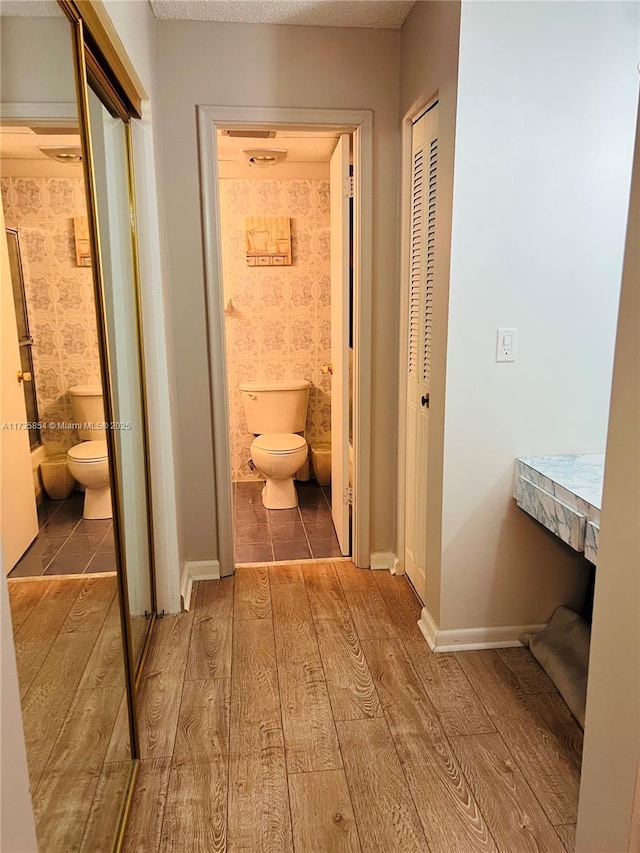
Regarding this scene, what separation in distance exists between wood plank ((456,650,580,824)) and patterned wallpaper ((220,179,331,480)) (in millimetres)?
2713

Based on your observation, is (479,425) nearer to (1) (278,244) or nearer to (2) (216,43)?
(2) (216,43)

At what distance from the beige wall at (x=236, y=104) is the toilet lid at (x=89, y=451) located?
1.33m

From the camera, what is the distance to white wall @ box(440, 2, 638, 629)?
2117 millimetres

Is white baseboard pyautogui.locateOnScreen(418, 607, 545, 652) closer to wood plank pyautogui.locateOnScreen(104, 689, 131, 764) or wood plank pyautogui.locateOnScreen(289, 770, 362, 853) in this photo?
wood plank pyautogui.locateOnScreen(289, 770, 362, 853)

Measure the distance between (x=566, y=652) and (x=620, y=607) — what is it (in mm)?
1125

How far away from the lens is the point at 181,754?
1.96 metres

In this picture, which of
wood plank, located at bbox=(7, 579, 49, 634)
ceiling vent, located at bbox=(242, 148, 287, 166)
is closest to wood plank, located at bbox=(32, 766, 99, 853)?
wood plank, located at bbox=(7, 579, 49, 634)

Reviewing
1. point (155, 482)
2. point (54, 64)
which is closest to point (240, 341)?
point (155, 482)

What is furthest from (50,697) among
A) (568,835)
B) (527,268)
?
(527,268)

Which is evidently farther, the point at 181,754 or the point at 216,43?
the point at 216,43

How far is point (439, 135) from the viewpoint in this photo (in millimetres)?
2301

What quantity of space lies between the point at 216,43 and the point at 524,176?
4.77ft

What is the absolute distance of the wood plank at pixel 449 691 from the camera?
2.08 m

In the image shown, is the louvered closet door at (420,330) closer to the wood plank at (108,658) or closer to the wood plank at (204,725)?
the wood plank at (204,725)
